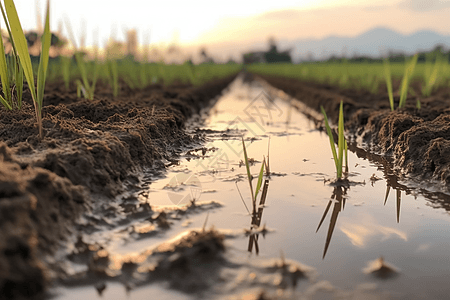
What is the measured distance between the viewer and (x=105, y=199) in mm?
2039

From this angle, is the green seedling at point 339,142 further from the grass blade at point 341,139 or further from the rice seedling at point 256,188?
the rice seedling at point 256,188

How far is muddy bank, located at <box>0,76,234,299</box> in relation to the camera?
3.87 feet

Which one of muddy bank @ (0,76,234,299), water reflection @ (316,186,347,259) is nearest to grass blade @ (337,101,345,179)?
water reflection @ (316,186,347,259)

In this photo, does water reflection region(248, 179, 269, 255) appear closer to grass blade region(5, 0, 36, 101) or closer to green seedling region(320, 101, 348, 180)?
green seedling region(320, 101, 348, 180)

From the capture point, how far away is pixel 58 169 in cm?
194

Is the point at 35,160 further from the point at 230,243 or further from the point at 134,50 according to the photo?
the point at 134,50

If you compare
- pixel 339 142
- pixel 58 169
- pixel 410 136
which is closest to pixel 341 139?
pixel 339 142

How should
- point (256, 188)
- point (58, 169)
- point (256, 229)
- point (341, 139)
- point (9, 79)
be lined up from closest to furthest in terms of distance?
point (256, 229), point (58, 169), point (256, 188), point (341, 139), point (9, 79)

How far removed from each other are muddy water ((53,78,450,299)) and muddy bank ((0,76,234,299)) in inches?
5.0

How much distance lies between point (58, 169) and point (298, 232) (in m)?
1.23

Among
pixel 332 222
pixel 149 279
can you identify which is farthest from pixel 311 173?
pixel 149 279

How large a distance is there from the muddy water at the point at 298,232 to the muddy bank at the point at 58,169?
0.13 metres

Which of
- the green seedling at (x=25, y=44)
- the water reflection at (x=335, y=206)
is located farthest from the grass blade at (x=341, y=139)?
the green seedling at (x=25, y=44)

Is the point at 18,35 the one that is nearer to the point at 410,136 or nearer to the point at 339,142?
the point at 339,142
